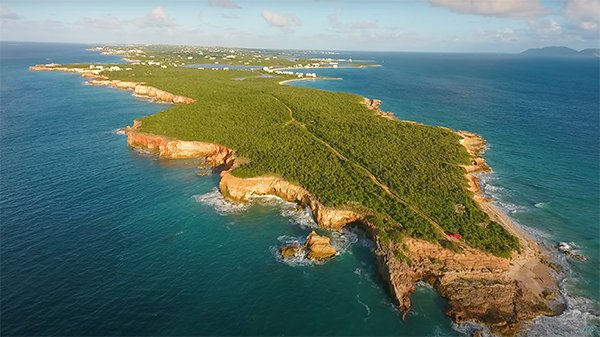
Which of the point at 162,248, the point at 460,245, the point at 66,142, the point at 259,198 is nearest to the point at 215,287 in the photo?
the point at 162,248

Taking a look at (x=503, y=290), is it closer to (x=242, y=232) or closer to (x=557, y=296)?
(x=557, y=296)

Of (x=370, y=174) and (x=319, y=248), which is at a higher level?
(x=370, y=174)

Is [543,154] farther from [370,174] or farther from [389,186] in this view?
[389,186]

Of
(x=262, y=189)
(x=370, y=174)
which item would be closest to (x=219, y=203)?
(x=262, y=189)

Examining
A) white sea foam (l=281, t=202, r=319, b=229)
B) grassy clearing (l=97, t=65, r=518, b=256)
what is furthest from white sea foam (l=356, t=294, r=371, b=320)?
white sea foam (l=281, t=202, r=319, b=229)

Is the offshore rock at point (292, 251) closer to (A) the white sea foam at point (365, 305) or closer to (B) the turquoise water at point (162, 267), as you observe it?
(B) the turquoise water at point (162, 267)

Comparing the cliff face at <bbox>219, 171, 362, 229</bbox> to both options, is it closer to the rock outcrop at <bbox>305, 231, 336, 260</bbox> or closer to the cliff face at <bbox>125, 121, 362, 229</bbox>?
the cliff face at <bbox>125, 121, 362, 229</bbox>
